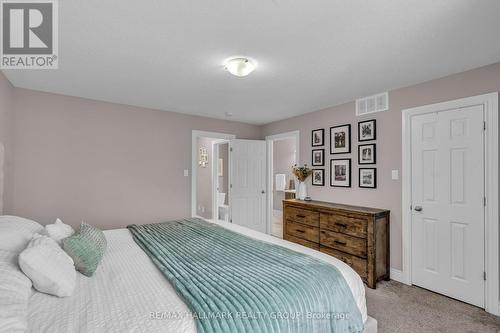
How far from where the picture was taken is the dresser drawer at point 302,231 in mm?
3615

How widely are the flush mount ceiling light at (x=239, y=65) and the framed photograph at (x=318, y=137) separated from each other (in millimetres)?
2137

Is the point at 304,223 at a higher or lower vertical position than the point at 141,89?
lower

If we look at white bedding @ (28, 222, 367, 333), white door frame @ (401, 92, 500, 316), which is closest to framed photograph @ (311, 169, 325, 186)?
white door frame @ (401, 92, 500, 316)

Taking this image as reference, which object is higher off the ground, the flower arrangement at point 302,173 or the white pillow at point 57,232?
the flower arrangement at point 302,173

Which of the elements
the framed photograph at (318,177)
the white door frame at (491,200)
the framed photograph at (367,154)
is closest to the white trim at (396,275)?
the white door frame at (491,200)

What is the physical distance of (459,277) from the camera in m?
2.61

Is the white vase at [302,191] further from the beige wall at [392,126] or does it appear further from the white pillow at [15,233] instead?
the white pillow at [15,233]

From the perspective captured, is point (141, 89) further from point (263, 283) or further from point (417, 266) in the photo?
point (417, 266)

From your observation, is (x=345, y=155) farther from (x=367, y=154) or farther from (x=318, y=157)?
(x=318, y=157)

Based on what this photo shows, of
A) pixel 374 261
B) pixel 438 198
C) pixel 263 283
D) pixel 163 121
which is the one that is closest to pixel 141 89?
pixel 163 121

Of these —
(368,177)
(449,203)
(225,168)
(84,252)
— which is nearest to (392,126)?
(368,177)

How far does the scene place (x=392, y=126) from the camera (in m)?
3.21

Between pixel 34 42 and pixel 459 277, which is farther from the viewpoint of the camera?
pixel 459 277

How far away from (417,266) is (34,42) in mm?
4475
